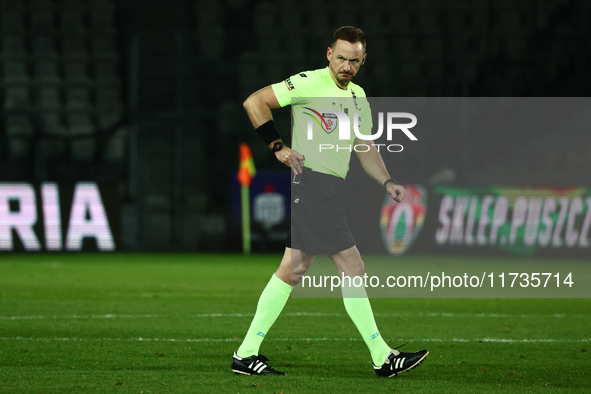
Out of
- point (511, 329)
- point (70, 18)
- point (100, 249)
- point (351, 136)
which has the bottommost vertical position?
point (100, 249)

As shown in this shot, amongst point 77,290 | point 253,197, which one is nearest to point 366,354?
point 77,290

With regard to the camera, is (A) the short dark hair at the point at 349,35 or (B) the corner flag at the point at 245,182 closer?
(A) the short dark hair at the point at 349,35

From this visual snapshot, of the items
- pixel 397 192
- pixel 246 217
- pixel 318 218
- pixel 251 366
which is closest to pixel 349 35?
pixel 397 192

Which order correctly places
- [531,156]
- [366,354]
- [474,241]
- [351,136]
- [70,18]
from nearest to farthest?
[351,136] → [366,354] → [474,241] → [531,156] → [70,18]

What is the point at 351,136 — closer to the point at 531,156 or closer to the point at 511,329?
the point at 511,329

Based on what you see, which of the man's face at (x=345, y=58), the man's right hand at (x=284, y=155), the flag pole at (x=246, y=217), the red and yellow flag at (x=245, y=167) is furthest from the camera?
the flag pole at (x=246, y=217)

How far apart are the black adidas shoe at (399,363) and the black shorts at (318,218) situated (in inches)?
27.7

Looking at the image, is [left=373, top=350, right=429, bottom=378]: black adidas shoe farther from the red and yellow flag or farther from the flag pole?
the flag pole

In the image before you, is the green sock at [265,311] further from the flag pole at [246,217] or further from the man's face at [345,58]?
the flag pole at [246,217]

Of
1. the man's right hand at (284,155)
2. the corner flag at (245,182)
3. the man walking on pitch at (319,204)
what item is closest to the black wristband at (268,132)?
the man walking on pitch at (319,204)

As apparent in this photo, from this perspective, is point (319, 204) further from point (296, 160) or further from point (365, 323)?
point (365, 323)

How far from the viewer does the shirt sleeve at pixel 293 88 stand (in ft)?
16.2

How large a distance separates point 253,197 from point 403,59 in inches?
233

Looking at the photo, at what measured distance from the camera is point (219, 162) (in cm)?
2184
